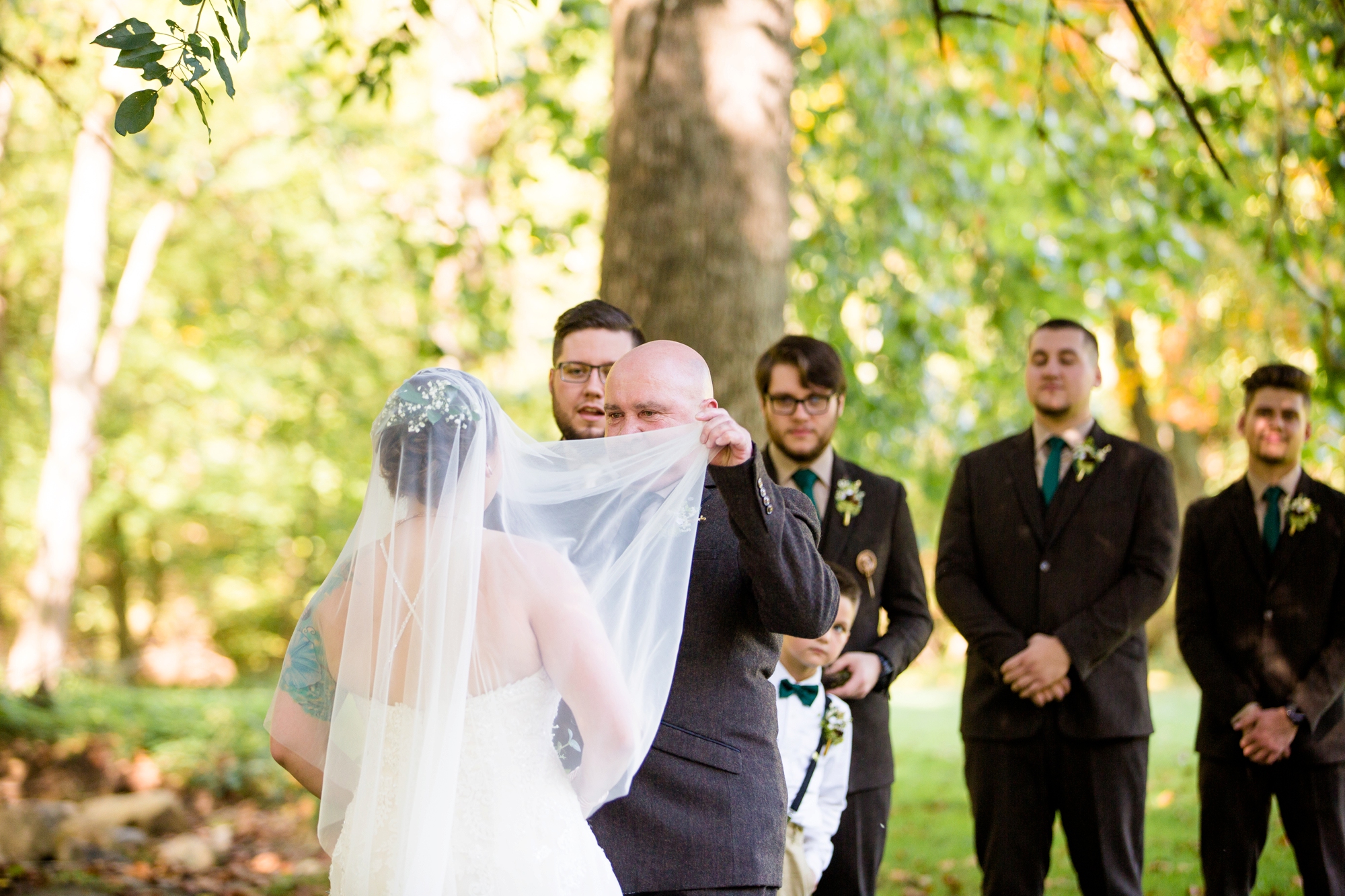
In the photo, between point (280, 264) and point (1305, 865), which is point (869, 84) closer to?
point (1305, 865)

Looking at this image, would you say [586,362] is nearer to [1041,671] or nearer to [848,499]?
[848,499]

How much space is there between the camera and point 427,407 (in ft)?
7.50

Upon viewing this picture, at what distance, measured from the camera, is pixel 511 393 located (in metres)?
10.4

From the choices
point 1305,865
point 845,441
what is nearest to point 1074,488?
point 1305,865

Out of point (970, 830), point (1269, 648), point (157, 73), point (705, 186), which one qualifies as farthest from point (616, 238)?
point (970, 830)

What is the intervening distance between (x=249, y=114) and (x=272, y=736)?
46.2ft

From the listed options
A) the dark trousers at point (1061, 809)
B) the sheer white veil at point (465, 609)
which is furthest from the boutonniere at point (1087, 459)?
the sheer white veil at point (465, 609)

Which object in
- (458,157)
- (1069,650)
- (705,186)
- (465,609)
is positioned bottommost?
(1069,650)

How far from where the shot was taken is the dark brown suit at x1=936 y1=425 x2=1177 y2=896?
3965 mm

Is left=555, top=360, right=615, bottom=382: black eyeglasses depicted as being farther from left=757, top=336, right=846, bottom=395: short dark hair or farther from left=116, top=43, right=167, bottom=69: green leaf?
left=116, top=43, right=167, bottom=69: green leaf

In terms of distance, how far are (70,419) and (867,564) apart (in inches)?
487

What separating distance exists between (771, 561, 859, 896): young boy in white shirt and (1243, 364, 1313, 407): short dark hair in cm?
211

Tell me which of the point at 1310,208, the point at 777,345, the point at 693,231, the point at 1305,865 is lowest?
the point at 1305,865

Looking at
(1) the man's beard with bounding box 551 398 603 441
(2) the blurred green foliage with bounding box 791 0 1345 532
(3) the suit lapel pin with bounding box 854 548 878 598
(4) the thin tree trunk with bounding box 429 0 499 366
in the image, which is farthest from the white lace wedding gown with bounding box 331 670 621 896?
(2) the blurred green foliage with bounding box 791 0 1345 532
